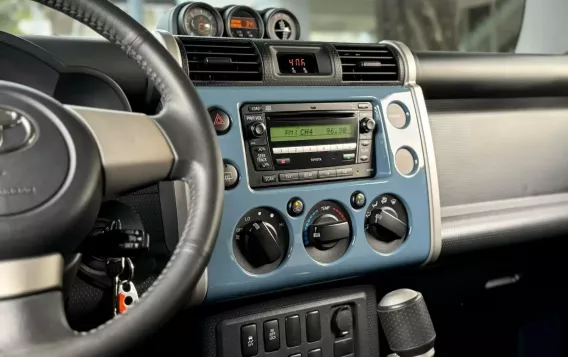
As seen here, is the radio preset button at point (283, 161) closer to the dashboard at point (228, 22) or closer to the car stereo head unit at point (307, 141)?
the car stereo head unit at point (307, 141)

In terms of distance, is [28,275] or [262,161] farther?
[262,161]

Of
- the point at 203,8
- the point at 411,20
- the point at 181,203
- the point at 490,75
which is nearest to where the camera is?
the point at 181,203

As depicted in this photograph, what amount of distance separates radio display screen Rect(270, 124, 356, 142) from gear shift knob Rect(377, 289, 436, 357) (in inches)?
10.9

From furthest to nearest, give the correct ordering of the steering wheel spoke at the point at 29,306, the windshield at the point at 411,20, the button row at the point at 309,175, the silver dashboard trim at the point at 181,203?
the windshield at the point at 411,20, the button row at the point at 309,175, the silver dashboard trim at the point at 181,203, the steering wheel spoke at the point at 29,306

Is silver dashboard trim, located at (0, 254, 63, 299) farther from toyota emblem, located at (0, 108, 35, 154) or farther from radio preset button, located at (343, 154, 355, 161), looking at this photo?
radio preset button, located at (343, 154, 355, 161)

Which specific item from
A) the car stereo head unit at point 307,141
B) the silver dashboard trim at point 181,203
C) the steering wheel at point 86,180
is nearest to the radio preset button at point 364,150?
the car stereo head unit at point 307,141

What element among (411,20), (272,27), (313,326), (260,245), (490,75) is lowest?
(313,326)

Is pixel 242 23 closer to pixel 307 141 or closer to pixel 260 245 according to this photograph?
pixel 307 141

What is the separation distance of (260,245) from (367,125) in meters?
0.29

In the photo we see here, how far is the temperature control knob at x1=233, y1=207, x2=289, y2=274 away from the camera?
981 millimetres

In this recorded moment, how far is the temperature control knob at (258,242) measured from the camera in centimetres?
98

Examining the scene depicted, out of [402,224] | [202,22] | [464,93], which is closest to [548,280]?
[464,93]

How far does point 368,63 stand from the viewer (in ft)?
3.84

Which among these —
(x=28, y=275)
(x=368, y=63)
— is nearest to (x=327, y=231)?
(x=368, y=63)
